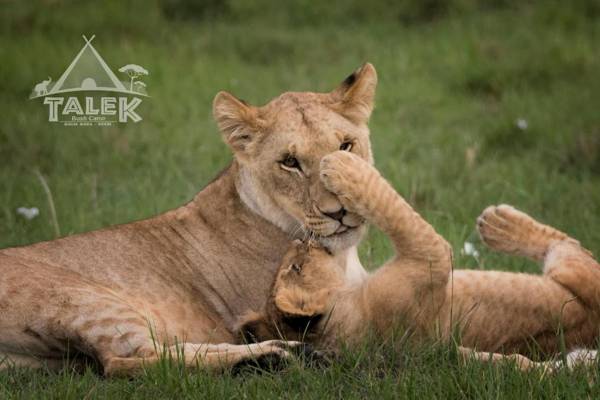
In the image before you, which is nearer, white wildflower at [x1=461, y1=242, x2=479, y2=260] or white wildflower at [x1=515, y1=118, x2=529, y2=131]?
white wildflower at [x1=461, y1=242, x2=479, y2=260]

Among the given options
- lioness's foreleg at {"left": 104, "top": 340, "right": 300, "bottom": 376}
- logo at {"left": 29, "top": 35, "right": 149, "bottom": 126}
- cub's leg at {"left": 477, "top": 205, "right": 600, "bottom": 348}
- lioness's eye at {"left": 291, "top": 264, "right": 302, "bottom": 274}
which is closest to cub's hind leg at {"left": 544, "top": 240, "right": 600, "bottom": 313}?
cub's leg at {"left": 477, "top": 205, "right": 600, "bottom": 348}

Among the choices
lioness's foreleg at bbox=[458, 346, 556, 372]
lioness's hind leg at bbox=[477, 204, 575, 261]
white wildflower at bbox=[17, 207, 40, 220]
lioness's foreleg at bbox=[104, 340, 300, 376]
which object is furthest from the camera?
white wildflower at bbox=[17, 207, 40, 220]

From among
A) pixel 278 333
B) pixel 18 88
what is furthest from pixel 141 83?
pixel 278 333

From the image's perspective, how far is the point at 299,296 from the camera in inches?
131

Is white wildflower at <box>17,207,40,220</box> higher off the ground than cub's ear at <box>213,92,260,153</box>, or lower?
lower

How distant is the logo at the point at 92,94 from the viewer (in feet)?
22.9

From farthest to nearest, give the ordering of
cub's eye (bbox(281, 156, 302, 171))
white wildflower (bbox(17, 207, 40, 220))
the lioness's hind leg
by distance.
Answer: white wildflower (bbox(17, 207, 40, 220)) < the lioness's hind leg < cub's eye (bbox(281, 156, 302, 171))

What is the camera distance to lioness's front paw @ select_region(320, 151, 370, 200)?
3463 mm

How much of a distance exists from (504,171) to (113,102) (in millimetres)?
2490

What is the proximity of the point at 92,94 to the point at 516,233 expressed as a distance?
3.88m

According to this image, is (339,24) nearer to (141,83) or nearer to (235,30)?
(235,30)

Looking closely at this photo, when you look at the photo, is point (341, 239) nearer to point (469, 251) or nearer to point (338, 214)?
point (338, 214)

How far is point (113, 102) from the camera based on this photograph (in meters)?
7.11

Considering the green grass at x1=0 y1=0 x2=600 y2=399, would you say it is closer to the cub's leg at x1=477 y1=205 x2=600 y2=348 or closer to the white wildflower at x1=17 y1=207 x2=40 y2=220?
the white wildflower at x1=17 y1=207 x2=40 y2=220
